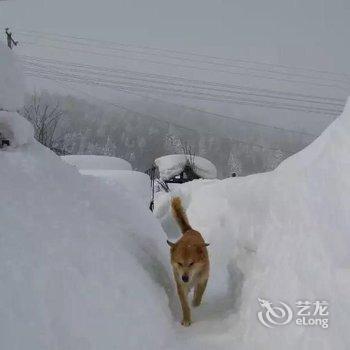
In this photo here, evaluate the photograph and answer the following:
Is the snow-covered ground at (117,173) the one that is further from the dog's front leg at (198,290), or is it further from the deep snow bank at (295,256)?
the deep snow bank at (295,256)

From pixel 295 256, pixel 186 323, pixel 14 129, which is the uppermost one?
pixel 14 129

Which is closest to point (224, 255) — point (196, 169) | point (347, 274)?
point (347, 274)

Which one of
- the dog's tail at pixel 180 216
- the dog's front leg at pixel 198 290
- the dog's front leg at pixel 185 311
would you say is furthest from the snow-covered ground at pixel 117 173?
the dog's front leg at pixel 185 311

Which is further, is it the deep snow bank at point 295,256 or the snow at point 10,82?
the snow at point 10,82

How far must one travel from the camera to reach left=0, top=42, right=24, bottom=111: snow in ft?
14.3

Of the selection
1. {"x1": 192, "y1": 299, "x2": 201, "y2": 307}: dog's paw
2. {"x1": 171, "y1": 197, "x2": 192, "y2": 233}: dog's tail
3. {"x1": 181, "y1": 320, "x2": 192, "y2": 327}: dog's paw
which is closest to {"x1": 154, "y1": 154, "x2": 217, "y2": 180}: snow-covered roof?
{"x1": 171, "y1": 197, "x2": 192, "y2": 233}: dog's tail

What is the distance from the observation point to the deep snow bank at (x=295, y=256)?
2.69 metres

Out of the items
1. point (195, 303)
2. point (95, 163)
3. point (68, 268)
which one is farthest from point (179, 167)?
point (68, 268)

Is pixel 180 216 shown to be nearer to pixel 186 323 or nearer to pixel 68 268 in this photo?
pixel 186 323

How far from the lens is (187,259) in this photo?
449cm

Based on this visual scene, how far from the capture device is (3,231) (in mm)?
2764

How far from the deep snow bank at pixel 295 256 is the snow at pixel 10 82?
3.03 meters

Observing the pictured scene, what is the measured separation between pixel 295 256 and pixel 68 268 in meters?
1.74

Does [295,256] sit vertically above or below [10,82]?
below
